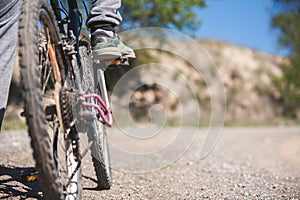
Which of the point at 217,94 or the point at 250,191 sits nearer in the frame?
the point at 250,191

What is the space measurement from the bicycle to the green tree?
17763 millimetres

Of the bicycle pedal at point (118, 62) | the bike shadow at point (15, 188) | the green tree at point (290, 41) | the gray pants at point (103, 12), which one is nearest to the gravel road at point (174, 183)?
the bike shadow at point (15, 188)

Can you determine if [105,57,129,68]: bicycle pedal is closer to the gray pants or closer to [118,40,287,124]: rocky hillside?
the gray pants

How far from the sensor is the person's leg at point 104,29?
2.17 metres

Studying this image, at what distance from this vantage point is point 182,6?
34.9 ft

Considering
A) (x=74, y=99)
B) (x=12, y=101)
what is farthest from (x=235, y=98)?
(x=74, y=99)

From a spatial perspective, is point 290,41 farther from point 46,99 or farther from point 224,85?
point 46,99

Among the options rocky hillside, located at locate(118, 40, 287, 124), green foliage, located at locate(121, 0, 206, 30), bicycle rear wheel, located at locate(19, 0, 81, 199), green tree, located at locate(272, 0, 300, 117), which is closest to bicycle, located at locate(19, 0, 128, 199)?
bicycle rear wheel, located at locate(19, 0, 81, 199)

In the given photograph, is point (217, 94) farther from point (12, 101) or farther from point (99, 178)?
point (99, 178)

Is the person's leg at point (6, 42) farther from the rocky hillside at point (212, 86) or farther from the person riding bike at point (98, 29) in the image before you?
the rocky hillside at point (212, 86)

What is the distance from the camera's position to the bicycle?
5.06 feet

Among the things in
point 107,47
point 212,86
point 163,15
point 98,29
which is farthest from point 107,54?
point 212,86

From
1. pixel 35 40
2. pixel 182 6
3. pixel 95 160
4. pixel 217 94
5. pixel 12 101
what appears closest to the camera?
pixel 35 40

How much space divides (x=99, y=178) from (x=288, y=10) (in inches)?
867
